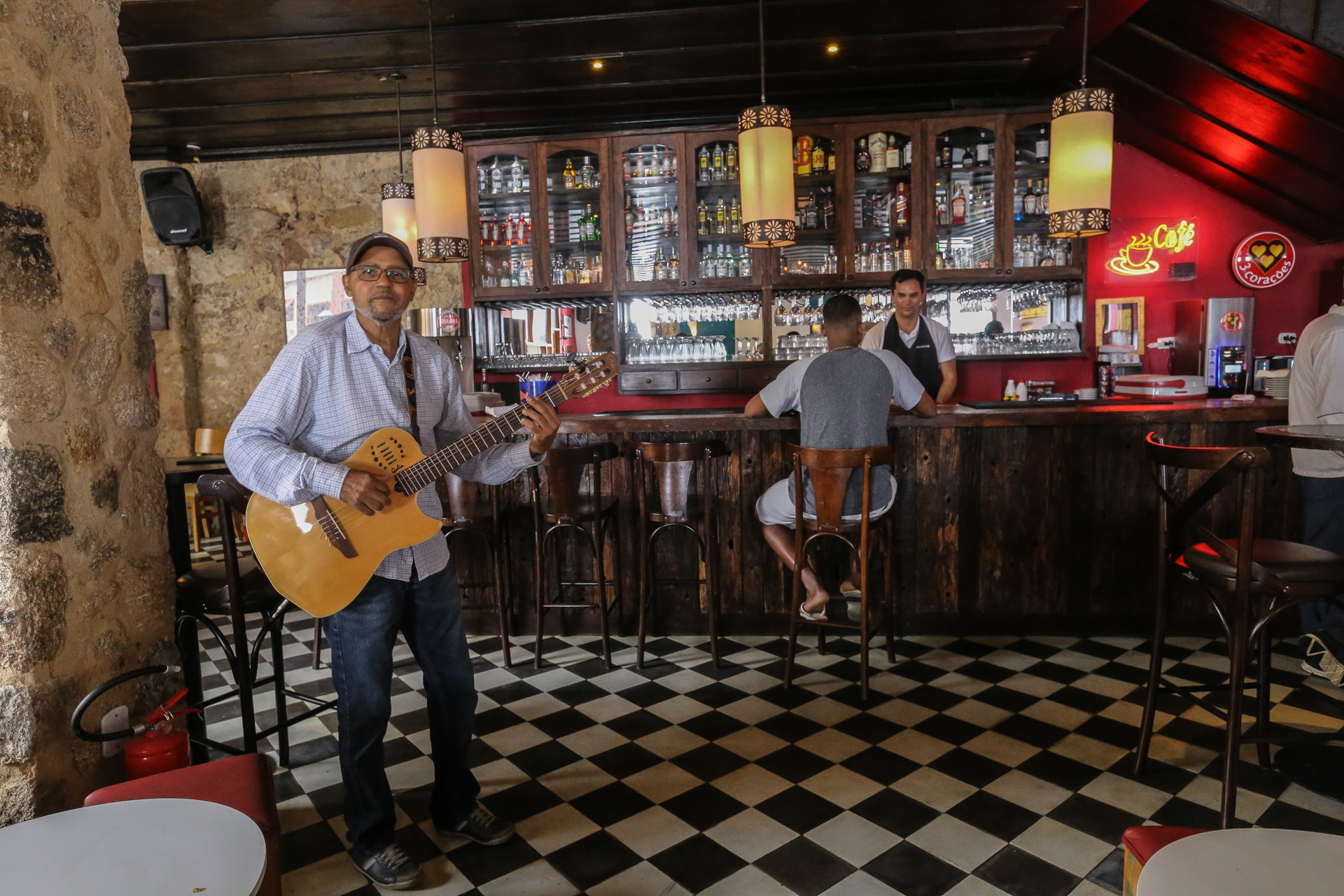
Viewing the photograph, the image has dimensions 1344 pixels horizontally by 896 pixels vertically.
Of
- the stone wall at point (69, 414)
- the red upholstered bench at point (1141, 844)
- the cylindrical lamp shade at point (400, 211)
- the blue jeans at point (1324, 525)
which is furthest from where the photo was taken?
the cylindrical lamp shade at point (400, 211)

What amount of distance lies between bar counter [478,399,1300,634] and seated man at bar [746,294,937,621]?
0.40 m

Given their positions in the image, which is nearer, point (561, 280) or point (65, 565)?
point (65, 565)

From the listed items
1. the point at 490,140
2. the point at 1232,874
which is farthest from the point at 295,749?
the point at 490,140

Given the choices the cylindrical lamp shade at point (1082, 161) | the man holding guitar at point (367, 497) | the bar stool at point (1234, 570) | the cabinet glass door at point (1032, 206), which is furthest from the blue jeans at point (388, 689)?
the cabinet glass door at point (1032, 206)

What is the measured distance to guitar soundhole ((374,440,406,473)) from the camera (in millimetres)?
2162

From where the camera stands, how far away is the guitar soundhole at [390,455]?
85.1 inches

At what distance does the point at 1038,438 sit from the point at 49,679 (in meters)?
3.91

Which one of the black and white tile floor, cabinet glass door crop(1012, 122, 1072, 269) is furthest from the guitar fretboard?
cabinet glass door crop(1012, 122, 1072, 269)

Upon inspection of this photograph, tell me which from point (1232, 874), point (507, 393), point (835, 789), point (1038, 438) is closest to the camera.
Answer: point (1232, 874)

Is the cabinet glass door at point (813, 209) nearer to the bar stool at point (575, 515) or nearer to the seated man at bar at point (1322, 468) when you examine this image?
the bar stool at point (575, 515)

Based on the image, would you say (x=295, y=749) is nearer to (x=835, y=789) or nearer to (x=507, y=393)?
(x=835, y=789)

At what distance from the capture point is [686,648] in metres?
4.05

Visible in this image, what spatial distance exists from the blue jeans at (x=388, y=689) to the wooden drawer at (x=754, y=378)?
4058 millimetres

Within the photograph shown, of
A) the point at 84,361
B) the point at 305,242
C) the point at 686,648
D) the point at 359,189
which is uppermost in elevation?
the point at 359,189
